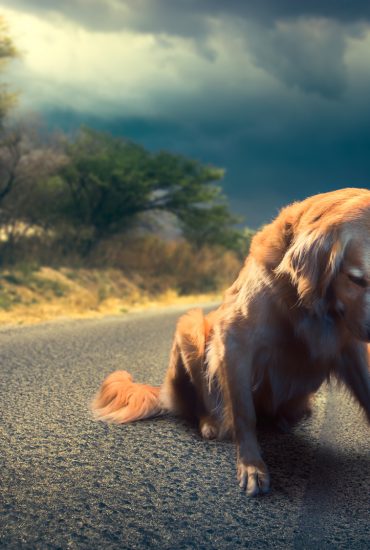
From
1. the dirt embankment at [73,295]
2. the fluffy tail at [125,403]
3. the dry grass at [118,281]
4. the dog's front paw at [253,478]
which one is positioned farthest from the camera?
the dry grass at [118,281]

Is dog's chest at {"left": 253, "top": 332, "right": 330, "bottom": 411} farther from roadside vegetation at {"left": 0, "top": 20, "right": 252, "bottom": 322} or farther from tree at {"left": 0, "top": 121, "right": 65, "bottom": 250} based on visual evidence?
tree at {"left": 0, "top": 121, "right": 65, "bottom": 250}

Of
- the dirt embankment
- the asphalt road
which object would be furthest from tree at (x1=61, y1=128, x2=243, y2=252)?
the asphalt road

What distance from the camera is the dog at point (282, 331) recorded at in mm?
2572

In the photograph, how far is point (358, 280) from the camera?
248 cm

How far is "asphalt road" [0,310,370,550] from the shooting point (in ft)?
7.55

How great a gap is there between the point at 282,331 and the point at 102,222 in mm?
16539

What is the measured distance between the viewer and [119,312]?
36.6 feet

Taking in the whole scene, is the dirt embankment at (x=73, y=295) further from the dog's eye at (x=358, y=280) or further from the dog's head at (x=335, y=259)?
the dog's eye at (x=358, y=280)

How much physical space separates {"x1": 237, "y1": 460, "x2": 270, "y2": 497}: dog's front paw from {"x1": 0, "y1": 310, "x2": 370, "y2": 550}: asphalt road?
1.7 inches

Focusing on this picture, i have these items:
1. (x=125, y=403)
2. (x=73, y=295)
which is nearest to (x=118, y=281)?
(x=73, y=295)

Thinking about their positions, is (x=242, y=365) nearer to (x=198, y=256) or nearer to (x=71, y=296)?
(x=71, y=296)

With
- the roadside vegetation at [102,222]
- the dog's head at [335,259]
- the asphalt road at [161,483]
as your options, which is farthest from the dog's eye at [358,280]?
the roadside vegetation at [102,222]

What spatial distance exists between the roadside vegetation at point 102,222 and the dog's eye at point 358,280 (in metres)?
9.26

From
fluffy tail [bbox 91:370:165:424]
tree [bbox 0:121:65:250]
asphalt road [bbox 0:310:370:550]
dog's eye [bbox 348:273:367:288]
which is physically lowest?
asphalt road [bbox 0:310:370:550]
